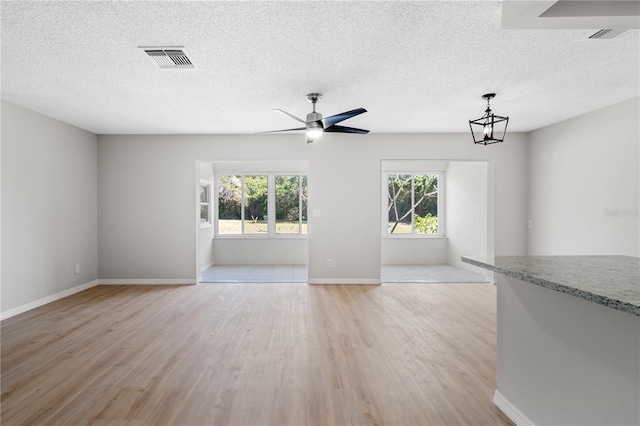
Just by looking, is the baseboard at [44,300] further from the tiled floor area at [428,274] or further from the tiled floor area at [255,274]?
the tiled floor area at [428,274]

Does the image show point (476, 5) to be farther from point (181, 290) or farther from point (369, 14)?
point (181, 290)

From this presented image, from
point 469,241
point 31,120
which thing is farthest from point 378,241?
point 31,120

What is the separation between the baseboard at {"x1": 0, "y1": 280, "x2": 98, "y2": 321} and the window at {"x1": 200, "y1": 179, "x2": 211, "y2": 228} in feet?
7.56

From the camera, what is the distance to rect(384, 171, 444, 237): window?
7957 millimetres

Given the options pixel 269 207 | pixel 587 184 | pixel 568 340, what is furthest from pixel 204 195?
pixel 568 340

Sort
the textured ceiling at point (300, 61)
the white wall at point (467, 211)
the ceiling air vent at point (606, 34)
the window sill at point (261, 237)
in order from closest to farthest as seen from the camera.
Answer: the textured ceiling at point (300, 61)
the ceiling air vent at point (606, 34)
the white wall at point (467, 211)
the window sill at point (261, 237)

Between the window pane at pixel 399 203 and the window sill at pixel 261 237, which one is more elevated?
the window pane at pixel 399 203

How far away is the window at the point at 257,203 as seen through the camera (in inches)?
312

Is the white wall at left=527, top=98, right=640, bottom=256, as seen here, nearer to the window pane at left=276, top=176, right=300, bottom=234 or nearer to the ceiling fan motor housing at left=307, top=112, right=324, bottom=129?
the ceiling fan motor housing at left=307, top=112, right=324, bottom=129

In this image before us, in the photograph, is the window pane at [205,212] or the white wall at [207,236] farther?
the window pane at [205,212]

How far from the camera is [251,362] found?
2.77 m

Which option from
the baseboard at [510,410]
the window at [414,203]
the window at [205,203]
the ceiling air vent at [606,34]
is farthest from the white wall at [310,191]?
the baseboard at [510,410]

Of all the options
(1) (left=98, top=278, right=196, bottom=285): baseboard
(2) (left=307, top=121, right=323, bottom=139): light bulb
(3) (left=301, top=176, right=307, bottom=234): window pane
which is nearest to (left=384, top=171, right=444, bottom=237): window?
(3) (left=301, top=176, right=307, bottom=234): window pane

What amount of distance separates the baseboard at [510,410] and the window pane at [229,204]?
6536mm
